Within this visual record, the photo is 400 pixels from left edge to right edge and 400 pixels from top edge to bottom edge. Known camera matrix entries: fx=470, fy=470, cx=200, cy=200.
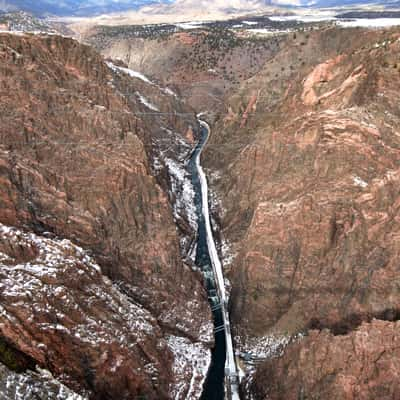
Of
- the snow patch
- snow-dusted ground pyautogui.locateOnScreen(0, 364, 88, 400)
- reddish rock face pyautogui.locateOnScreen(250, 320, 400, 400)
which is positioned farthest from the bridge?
the snow patch

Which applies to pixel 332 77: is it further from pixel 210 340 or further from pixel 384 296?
pixel 210 340

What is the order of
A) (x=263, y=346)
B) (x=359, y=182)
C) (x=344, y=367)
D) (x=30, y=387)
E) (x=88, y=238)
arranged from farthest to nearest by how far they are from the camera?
(x=88, y=238) < (x=263, y=346) < (x=359, y=182) < (x=344, y=367) < (x=30, y=387)

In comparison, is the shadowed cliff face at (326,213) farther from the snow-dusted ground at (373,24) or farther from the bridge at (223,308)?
the snow-dusted ground at (373,24)

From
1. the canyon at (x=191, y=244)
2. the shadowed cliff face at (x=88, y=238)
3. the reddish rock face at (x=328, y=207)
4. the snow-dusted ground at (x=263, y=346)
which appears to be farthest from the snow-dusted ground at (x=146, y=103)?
the snow-dusted ground at (x=263, y=346)

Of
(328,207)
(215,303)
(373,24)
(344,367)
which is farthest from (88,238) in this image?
(373,24)

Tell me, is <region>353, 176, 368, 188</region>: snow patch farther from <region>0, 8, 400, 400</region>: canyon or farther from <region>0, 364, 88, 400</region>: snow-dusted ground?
<region>0, 364, 88, 400</region>: snow-dusted ground

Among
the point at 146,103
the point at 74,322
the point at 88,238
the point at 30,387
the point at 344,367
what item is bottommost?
the point at 344,367

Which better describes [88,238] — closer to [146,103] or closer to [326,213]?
[326,213]

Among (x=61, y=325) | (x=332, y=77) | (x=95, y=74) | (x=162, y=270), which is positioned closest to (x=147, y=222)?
(x=162, y=270)
